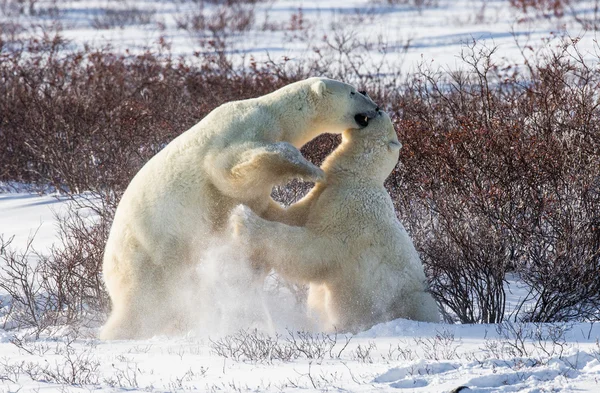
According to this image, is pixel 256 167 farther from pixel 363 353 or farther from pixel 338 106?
pixel 363 353

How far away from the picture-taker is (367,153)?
4.54 metres

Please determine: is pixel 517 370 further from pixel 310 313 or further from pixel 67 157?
pixel 67 157

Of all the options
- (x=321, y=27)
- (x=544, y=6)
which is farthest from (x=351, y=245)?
(x=544, y=6)

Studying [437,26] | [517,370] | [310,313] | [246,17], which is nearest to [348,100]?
[310,313]

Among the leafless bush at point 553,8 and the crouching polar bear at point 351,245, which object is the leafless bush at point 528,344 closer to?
the crouching polar bear at point 351,245

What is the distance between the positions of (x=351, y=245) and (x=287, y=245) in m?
0.35

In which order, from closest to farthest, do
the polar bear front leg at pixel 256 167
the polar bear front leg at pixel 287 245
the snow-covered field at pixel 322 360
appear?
the snow-covered field at pixel 322 360 → the polar bear front leg at pixel 256 167 → the polar bear front leg at pixel 287 245

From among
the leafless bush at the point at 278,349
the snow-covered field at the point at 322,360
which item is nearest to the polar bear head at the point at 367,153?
the snow-covered field at the point at 322,360

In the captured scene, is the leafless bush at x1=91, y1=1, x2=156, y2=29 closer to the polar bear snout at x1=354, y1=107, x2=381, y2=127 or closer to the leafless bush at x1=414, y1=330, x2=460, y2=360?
the polar bear snout at x1=354, y1=107, x2=381, y2=127

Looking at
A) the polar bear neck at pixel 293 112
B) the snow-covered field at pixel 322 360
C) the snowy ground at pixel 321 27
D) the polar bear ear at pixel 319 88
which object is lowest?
the snow-covered field at pixel 322 360

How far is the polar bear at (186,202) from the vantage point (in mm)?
4148

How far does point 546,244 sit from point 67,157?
4.60 metres

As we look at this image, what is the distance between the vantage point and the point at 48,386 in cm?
324

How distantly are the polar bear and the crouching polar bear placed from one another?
0.59ft
